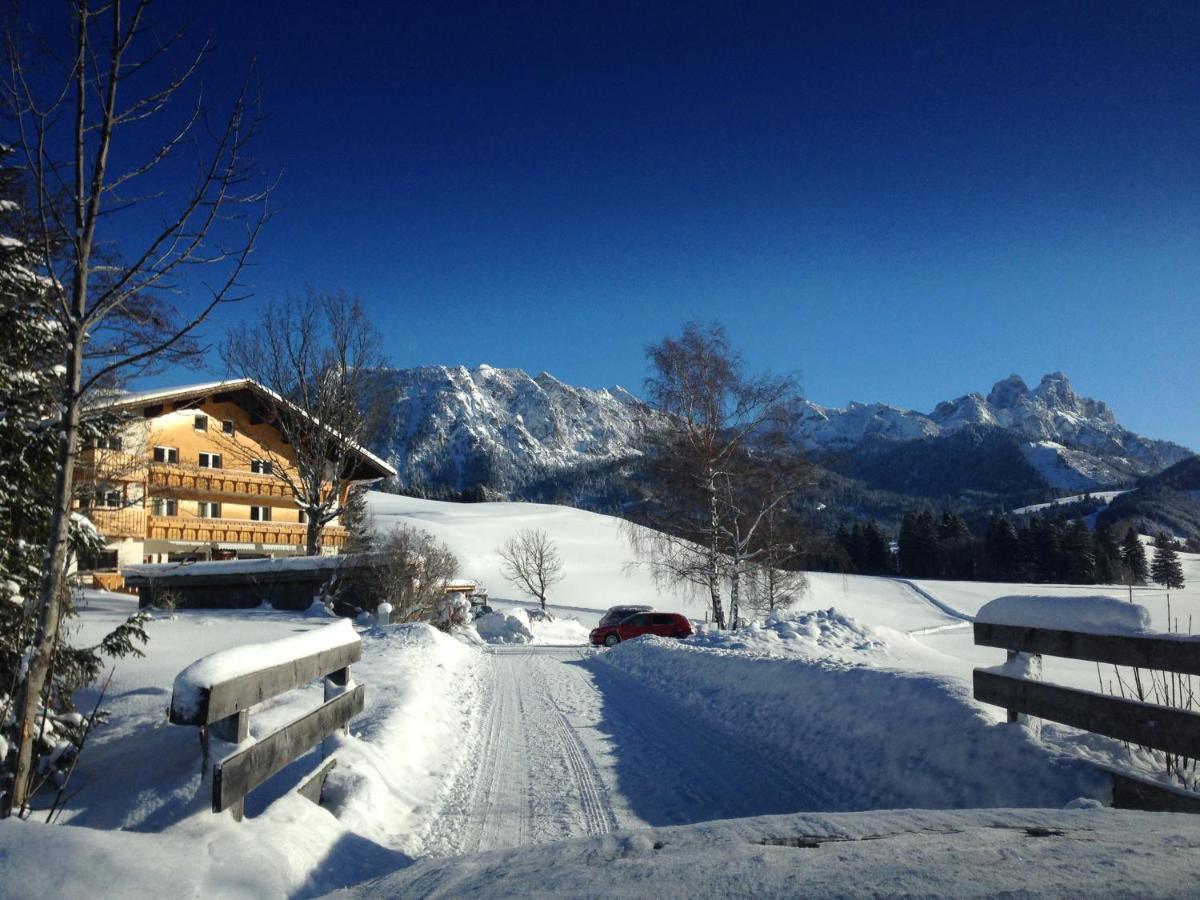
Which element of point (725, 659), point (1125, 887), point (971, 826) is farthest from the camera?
point (725, 659)

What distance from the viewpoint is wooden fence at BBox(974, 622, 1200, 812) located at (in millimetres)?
4168

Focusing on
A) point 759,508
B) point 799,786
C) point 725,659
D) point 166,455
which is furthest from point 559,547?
point 799,786

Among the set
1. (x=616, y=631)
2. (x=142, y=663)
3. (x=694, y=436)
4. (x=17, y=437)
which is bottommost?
(x=616, y=631)

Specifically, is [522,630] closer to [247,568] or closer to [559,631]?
[559,631]

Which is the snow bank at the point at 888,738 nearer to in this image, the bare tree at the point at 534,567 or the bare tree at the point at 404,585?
the bare tree at the point at 404,585

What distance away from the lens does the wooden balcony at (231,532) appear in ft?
103

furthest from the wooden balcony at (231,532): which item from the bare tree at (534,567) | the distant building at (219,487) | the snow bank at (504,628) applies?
the bare tree at (534,567)

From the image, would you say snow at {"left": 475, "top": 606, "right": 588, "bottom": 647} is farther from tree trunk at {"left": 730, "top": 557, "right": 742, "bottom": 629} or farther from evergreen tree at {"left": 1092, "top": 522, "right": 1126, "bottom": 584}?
evergreen tree at {"left": 1092, "top": 522, "right": 1126, "bottom": 584}

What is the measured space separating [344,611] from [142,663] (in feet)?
44.5

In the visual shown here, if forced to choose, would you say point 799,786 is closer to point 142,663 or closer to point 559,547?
point 142,663

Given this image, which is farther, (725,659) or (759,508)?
(759,508)

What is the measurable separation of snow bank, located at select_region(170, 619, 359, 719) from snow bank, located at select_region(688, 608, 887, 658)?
39.8 feet

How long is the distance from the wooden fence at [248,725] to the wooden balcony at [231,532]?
27.3m

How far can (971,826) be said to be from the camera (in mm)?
3174
